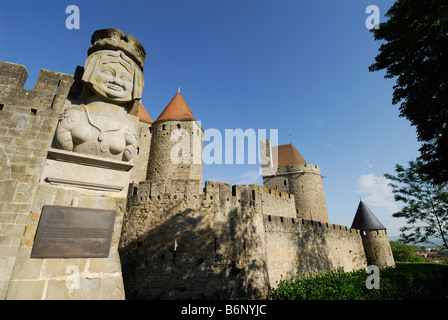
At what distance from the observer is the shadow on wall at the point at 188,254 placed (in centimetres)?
758

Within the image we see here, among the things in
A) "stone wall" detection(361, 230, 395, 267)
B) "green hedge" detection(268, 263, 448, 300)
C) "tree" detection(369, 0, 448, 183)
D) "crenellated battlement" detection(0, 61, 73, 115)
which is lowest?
"green hedge" detection(268, 263, 448, 300)

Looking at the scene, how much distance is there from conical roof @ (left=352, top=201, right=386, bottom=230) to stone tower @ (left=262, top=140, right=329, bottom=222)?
9.52 feet

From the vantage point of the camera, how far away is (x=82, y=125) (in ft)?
8.20

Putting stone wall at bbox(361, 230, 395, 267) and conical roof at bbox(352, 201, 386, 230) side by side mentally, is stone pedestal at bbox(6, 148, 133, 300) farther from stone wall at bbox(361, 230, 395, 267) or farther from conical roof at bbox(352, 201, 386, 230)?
conical roof at bbox(352, 201, 386, 230)

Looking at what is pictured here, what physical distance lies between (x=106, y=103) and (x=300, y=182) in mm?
23655

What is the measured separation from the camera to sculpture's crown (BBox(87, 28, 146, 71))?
284cm

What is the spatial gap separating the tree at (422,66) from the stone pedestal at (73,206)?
8369 millimetres

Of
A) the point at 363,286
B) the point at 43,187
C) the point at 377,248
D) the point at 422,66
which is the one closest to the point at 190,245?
the point at 43,187

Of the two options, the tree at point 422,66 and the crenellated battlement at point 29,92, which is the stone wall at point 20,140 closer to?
the crenellated battlement at point 29,92

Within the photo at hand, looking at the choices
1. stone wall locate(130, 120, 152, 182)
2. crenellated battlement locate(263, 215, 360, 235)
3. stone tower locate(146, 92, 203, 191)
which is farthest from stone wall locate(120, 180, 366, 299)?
stone wall locate(130, 120, 152, 182)

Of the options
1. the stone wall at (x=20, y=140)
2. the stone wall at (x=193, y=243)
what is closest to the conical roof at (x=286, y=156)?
the stone wall at (x=193, y=243)

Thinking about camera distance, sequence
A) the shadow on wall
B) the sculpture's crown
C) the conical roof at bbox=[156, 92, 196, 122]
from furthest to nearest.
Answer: the conical roof at bbox=[156, 92, 196, 122]
the shadow on wall
the sculpture's crown
